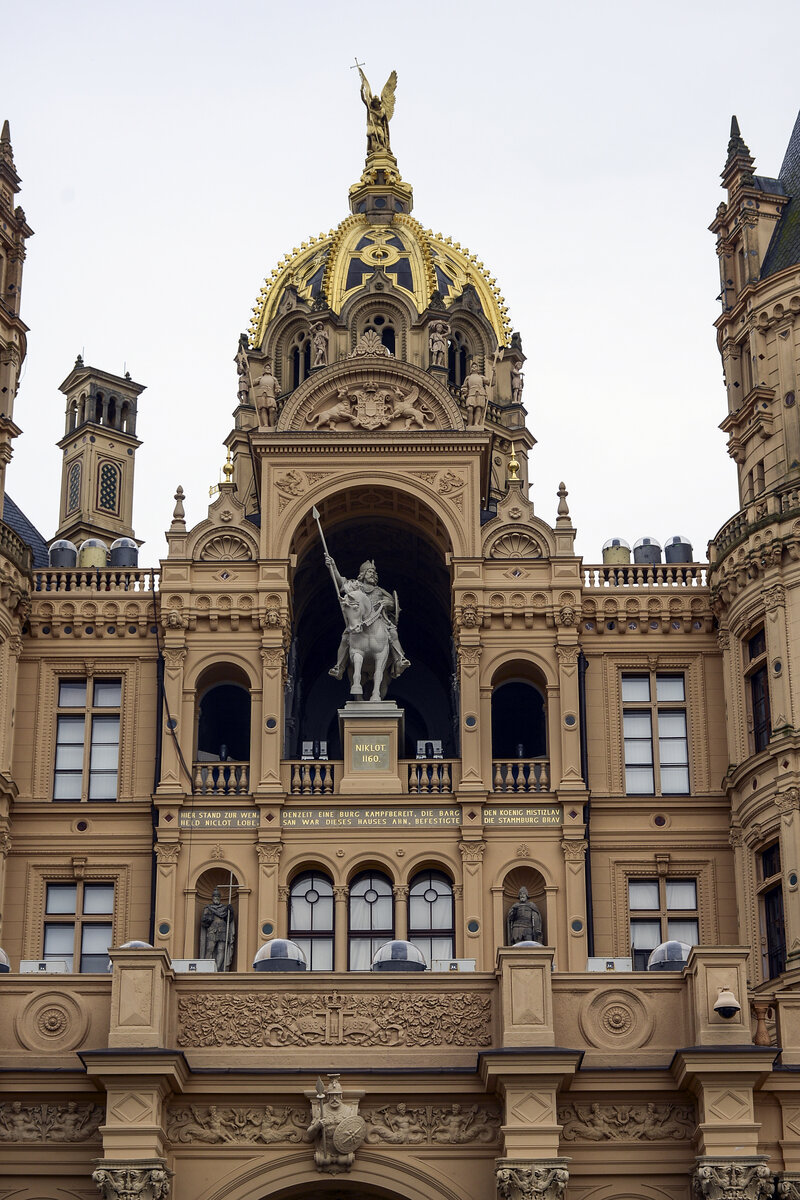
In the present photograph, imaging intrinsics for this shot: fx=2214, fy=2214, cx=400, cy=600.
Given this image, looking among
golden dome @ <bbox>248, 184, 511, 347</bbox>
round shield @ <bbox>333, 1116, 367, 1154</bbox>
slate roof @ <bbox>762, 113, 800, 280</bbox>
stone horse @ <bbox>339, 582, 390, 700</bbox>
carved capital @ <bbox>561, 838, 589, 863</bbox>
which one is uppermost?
golden dome @ <bbox>248, 184, 511, 347</bbox>

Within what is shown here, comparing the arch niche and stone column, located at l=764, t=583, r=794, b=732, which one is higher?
the arch niche

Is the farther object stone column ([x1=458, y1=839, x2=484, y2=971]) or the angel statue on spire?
the angel statue on spire

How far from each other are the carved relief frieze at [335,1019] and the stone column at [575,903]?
9.83 metres

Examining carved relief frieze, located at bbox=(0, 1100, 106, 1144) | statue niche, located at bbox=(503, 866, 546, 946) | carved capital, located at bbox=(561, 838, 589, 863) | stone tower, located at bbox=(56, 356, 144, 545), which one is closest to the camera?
carved relief frieze, located at bbox=(0, 1100, 106, 1144)

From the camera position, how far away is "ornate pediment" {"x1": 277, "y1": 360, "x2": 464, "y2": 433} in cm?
5712

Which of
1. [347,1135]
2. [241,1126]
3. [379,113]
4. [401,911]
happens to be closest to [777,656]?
[401,911]

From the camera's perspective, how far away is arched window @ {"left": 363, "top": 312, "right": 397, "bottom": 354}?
2717 inches

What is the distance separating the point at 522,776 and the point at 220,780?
288 inches

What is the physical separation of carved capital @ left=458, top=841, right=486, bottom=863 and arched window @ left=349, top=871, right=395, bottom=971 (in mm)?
2010

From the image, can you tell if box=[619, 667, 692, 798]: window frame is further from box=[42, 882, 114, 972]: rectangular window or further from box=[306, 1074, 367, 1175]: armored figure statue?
box=[306, 1074, 367, 1175]: armored figure statue

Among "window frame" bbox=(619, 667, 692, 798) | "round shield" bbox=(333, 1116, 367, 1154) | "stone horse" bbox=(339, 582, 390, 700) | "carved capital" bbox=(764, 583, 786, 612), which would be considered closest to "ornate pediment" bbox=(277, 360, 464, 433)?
"stone horse" bbox=(339, 582, 390, 700)

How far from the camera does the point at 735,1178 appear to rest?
39.2 metres

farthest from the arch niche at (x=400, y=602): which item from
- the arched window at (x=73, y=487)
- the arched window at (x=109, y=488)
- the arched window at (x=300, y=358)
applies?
the arched window at (x=73, y=487)

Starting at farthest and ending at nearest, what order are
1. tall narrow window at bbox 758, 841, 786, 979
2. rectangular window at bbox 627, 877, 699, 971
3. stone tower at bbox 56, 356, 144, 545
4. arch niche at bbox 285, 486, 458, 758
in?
stone tower at bbox 56, 356, 144, 545
arch niche at bbox 285, 486, 458, 758
rectangular window at bbox 627, 877, 699, 971
tall narrow window at bbox 758, 841, 786, 979
